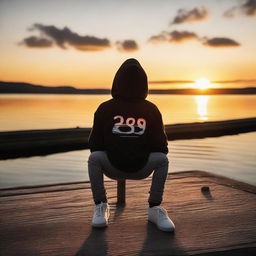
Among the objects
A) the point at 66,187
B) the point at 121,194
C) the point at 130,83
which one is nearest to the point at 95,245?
the point at 121,194

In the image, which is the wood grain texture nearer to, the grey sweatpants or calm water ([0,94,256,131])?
the grey sweatpants

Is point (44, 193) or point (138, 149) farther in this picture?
point (44, 193)

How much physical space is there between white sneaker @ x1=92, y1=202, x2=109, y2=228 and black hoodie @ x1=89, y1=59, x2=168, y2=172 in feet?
1.36

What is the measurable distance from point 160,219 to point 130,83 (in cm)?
131

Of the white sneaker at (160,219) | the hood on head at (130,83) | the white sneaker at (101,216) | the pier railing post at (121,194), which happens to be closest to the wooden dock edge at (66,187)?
the pier railing post at (121,194)

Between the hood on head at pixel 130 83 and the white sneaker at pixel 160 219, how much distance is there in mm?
1098

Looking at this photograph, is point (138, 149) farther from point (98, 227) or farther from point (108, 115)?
point (98, 227)

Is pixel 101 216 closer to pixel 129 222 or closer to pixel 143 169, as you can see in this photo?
pixel 129 222

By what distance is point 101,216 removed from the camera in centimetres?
366

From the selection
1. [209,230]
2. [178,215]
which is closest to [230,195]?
[178,215]

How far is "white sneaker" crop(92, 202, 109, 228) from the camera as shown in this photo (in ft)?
11.8

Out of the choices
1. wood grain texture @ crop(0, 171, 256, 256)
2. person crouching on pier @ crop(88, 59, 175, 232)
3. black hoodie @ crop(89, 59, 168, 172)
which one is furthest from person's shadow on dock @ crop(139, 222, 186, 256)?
black hoodie @ crop(89, 59, 168, 172)

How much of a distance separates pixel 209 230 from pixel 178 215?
517 millimetres

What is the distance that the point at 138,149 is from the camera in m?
3.76
